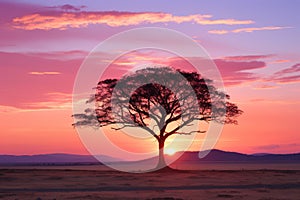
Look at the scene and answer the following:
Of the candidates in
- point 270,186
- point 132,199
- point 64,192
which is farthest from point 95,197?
point 270,186

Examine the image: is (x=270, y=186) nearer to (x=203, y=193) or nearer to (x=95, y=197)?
(x=203, y=193)

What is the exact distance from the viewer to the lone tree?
74.7 m

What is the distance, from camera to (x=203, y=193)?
4019 centimetres

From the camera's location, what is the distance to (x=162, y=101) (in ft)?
246

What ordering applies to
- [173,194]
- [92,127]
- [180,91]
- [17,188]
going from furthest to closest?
1. [92,127]
2. [180,91]
3. [17,188]
4. [173,194]

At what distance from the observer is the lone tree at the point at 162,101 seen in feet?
245

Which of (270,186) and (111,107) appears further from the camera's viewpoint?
(111,107)

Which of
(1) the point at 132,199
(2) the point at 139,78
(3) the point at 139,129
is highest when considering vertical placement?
(2) the point at 139,78

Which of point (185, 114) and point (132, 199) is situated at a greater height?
point (185, 114)

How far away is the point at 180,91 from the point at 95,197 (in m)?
39.7

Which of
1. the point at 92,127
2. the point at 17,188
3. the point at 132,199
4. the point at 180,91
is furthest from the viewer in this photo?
the point at 92,127

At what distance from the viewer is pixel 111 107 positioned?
77312mm

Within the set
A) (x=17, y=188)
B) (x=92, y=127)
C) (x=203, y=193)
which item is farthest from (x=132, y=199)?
(x=92, y=127)

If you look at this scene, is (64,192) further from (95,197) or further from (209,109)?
(209,109)
